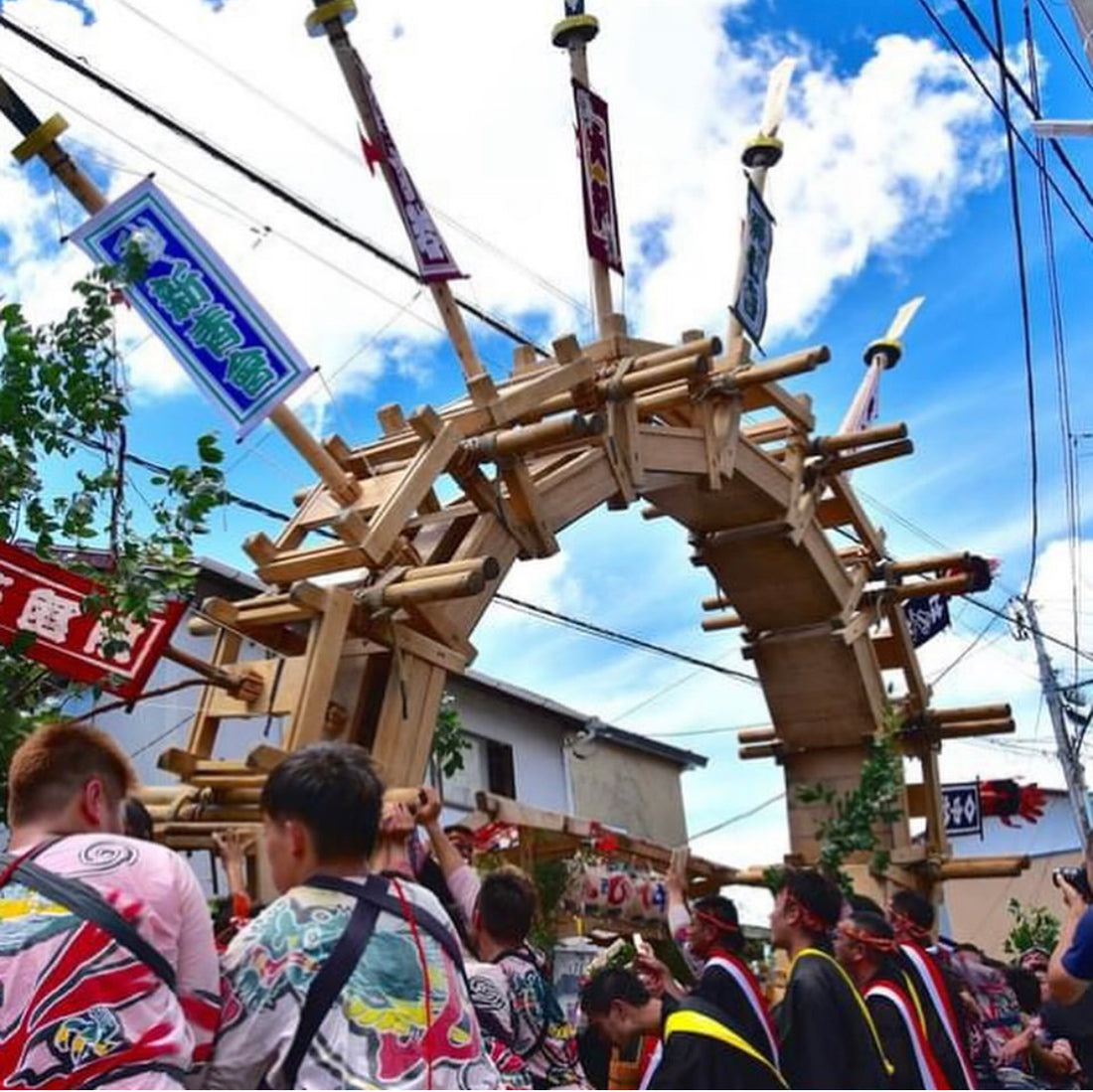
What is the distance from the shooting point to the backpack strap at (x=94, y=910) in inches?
78.8

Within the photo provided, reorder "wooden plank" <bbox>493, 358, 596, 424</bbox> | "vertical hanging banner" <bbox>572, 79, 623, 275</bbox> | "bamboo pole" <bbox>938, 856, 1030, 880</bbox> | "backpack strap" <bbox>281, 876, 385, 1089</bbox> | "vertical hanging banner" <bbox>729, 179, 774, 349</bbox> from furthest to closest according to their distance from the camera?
"bamboo pole" <bbox>938, 856, 1030, 880</bbox>
"vertical hanging banner" <bbox>729, 179, 774, 349</bbox>
"vertical hanging banner" <bbox>572, 79, 623, 275</bbox>
"wooden plank" <bbox>493, 358, 596, 424</bbox>
"backpack strap" <bbox>281, 876, 385, 1089</bbox>

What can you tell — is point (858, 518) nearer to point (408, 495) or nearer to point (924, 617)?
point (924, 617)

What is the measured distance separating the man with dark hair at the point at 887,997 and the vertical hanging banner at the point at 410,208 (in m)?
3.09

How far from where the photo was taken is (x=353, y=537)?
192 inches

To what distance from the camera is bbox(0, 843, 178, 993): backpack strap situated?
78.8 inches

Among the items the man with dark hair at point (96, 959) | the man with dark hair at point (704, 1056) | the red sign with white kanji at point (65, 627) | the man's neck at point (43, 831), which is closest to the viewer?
the man with dark hair at point (96, 959)

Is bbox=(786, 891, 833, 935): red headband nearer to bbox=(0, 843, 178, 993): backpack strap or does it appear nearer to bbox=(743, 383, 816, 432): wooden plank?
bbox=(0, 843, 178, 993): backpack strap

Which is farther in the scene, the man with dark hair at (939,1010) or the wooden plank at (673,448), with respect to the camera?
the wooden plank at (673,448)

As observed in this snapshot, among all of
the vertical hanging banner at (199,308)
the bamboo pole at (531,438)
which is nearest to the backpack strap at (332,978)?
the vertical hanging banner at (199,308)

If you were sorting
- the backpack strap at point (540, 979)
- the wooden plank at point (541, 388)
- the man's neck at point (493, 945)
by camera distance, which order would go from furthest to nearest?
the wooden plank at point (541, 388), the man's neck at point (493, 945), the backpack strap at point (540, 979)

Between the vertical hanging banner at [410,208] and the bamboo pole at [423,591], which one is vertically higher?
the vertical hanging banner at [410,208]

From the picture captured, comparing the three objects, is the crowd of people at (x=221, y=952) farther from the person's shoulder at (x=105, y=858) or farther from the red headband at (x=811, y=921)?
the red headband at (x=811, y=921)

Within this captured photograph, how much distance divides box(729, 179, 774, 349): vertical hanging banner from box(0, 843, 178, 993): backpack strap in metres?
5.44

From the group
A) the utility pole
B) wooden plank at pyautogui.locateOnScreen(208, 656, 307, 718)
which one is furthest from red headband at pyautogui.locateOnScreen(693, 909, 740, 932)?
the utility pole
